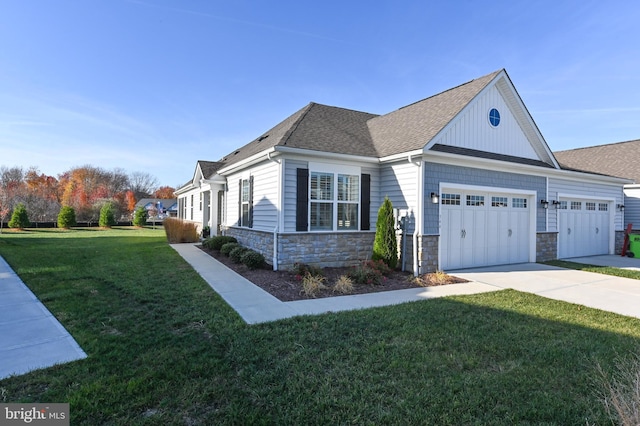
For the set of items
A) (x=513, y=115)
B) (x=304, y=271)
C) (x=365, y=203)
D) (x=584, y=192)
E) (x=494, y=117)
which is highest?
(x=513, y=115)

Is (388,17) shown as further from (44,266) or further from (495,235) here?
(44,266)

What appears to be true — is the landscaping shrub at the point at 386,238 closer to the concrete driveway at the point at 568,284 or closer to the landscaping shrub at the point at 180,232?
the concrete driveway at the point at 568,284

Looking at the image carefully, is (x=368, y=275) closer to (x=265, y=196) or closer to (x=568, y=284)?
(x=265, y=196)

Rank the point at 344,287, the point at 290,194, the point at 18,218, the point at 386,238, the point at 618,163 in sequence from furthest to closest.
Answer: the point at 18,218, the point at 618,163, the point at 386,238, the point at 290,194, the point at 344,287

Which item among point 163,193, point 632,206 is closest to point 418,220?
point 632,206

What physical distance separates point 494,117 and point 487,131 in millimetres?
638

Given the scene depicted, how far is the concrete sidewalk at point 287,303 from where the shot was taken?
5359 millimetres

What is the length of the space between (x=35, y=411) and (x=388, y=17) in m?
13.3

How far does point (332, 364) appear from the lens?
11.3 feet

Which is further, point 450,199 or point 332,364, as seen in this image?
point 450,199

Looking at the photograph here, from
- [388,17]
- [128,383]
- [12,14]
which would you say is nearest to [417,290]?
[128,383]

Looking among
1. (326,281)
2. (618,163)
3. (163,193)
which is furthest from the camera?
(163,193)

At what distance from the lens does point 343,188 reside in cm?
955

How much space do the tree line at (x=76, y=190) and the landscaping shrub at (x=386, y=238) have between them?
37254 millimetres
